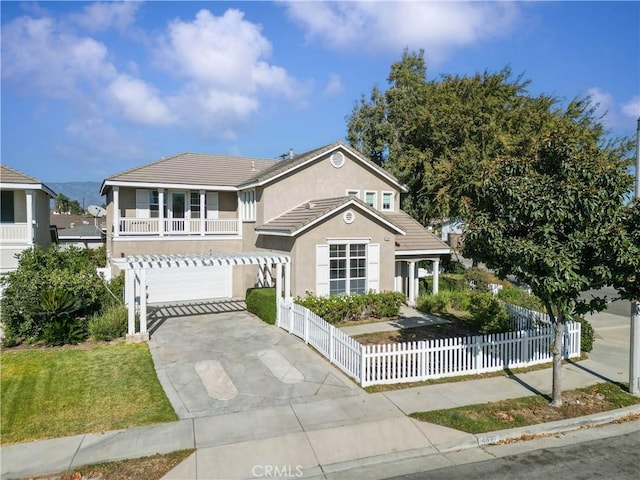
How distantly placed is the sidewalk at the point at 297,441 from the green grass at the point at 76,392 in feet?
1.83

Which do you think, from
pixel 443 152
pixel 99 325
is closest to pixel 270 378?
pixel 99 325

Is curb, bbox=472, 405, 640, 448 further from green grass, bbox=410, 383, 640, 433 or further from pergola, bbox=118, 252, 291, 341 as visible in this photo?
pergola, bbox=118, 252, 291, 341

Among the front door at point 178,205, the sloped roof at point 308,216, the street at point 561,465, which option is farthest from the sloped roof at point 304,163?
the street at point 561,465

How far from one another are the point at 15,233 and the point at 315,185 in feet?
44.7

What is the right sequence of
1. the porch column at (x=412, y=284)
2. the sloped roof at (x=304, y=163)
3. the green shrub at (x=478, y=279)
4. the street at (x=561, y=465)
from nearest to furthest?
the street at (x=561, y=465) → the sloped roof at (x=304, y=163) → the porch column at (x=412, y=284) → the green shrub at (x=478, y=279)

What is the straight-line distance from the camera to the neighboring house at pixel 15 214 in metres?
19.0

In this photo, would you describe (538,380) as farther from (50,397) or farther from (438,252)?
(50,397)

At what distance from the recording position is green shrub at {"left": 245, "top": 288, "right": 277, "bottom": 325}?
53.7ft

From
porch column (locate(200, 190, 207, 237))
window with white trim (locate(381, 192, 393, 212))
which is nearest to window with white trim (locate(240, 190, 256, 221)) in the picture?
porch column (locate(200, 190, 207, 237))

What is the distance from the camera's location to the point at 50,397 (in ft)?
31.4

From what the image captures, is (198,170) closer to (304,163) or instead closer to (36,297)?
(304,163)

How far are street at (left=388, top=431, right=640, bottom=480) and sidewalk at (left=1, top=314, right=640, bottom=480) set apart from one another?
1.52 ft

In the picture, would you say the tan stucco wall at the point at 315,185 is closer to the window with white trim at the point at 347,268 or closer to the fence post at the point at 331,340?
the window with white trim at the point at 347,268

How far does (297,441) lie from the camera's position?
305 inches
